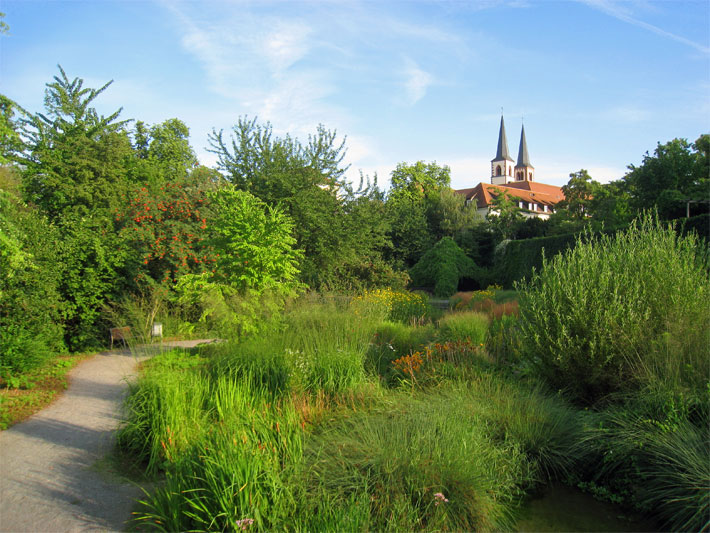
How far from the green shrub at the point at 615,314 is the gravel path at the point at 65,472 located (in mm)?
4405

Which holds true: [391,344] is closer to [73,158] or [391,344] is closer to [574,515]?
[574,515]

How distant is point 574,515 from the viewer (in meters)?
3.54

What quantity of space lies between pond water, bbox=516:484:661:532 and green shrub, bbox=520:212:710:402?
4.43 ft

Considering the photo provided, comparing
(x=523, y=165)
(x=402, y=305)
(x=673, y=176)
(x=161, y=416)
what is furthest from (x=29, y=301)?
(x=523, y=165)

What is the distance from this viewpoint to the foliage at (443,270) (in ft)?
83.6

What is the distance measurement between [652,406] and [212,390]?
4.27m

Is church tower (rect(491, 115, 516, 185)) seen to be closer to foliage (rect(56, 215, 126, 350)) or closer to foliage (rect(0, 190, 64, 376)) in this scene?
foliage (rect(56, 215, 126, 350))

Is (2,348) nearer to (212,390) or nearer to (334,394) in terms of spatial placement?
(212,390)

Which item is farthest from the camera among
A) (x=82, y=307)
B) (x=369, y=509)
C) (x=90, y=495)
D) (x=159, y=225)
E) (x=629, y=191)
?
(x=629, y=191)

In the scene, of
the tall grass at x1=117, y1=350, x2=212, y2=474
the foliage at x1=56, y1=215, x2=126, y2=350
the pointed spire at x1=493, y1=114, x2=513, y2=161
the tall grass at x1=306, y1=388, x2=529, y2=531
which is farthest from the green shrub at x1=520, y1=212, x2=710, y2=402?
the pointed spire at x1=493, y1=114, x2=513, y2=161

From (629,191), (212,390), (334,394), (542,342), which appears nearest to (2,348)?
(212,390)

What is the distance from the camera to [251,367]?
532 cm

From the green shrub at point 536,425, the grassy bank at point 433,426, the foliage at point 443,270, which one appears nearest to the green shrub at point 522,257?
the foliage at point 443,270

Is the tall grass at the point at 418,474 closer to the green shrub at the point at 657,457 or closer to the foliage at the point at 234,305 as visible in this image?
the green shrub at the point at 657,457
